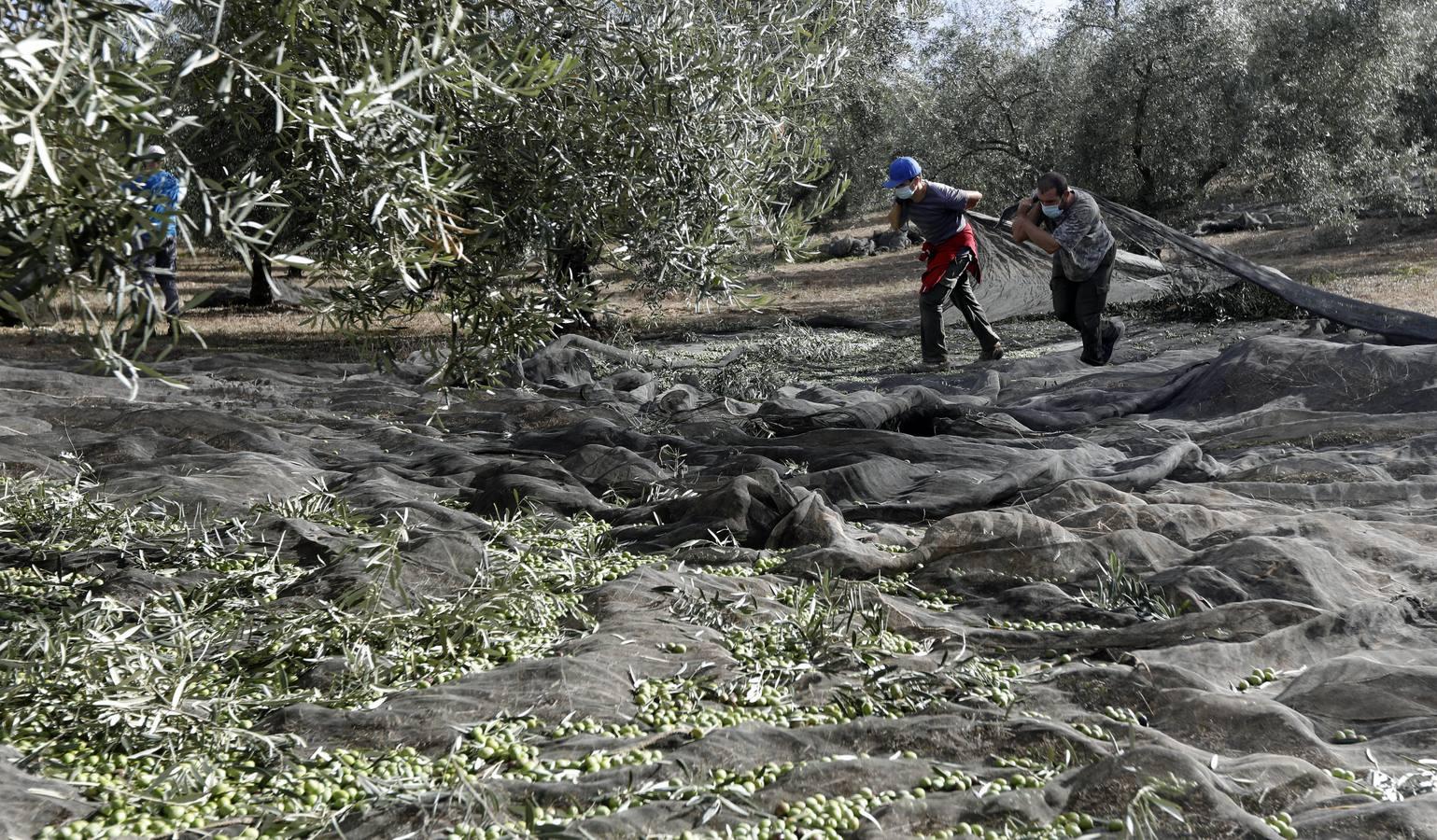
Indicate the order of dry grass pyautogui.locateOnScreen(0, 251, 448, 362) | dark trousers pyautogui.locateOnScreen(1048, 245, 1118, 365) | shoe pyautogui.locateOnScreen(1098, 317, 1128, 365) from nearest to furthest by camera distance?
dark trousers pyautogui.locateOnScreen(1048, 245, 1118, 365) < shoe pyautogui.locateOnScreen(1098, 317, 1128, 365) < dry grass pyautogui.locateOnScreen(0, 251, 448, 362)

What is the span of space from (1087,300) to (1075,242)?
0.60m

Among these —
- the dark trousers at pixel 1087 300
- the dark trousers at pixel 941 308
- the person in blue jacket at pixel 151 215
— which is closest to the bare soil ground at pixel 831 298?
the dark trousers at pixel 941 308

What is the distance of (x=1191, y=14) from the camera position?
1858cm

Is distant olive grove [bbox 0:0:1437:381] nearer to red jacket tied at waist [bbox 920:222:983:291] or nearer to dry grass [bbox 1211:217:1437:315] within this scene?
red jacket tied at waist [bbox 920:222:983:291]

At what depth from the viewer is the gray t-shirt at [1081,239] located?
33.8ft

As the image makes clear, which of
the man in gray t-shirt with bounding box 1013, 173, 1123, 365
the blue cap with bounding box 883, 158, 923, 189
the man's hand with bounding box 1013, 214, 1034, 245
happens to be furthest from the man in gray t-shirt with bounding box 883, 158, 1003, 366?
the man in gray t-shirt with bounding box 1013, 173, 1123, 365

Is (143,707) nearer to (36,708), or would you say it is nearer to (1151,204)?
(36,708)

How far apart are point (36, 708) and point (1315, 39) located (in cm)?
1964

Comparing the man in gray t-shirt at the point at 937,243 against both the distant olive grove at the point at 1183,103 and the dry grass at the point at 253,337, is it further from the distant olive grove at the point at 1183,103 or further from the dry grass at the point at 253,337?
the distant olive grove at the point at 1183,103

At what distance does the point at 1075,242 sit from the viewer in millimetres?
10344

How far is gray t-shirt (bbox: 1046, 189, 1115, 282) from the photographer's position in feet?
33.8

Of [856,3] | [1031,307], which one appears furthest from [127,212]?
[1031,307]

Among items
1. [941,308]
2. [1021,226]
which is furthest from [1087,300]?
[941,308]

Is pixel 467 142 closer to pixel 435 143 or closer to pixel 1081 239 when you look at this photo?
pixel 435 143
